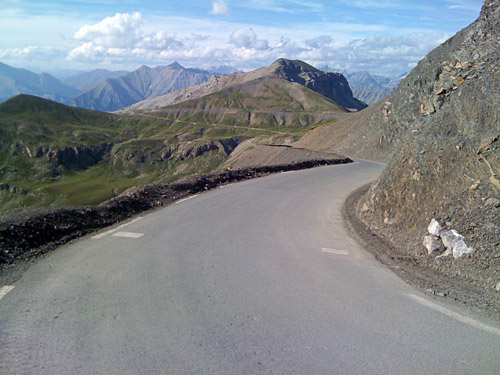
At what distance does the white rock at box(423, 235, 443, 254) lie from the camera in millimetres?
7391

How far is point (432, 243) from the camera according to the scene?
24.7ft

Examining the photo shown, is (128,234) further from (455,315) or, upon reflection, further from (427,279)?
(455,315)

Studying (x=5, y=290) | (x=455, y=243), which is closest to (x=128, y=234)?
(x=5, y=290)

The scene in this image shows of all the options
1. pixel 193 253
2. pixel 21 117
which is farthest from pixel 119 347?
pixel 21 117

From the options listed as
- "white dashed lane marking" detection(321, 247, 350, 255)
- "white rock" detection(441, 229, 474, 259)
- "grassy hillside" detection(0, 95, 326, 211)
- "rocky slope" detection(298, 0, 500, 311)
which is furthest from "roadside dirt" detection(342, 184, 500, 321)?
"grassy hillside" detection(0, 95, 326, 211)

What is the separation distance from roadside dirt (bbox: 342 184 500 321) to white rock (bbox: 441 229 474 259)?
1.69 ft

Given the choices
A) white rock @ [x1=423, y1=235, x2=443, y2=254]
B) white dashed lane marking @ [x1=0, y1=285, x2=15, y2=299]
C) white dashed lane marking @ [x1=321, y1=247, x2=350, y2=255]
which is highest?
white rock @ [x1=423, y1=235, x2=443, y2=254]

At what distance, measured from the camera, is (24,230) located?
7934 millimetres

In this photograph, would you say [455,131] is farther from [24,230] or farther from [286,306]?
[24,230]

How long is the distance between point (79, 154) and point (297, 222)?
144 m

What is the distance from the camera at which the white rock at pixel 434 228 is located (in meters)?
7.53

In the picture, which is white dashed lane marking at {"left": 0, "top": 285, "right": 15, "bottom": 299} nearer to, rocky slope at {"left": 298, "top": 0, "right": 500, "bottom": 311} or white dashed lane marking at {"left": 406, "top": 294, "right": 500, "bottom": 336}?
white dashed lane marking at {"left": 406, "top": 294, "right": 500, "bottom": 336}

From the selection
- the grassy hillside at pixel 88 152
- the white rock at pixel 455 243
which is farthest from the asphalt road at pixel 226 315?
the grassy hillside at pixel 88 152

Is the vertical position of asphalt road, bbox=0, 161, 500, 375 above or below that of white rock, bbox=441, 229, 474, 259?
below
